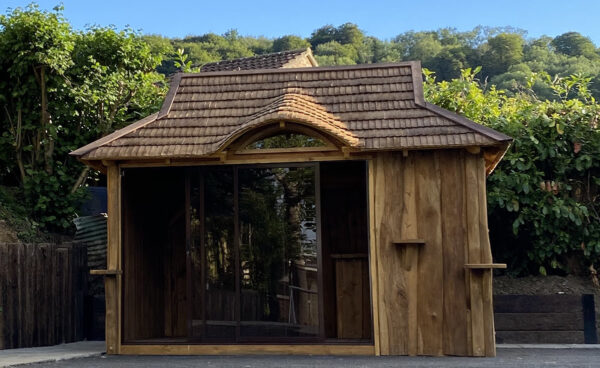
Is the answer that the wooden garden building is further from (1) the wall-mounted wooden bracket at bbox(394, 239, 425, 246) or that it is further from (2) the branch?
(2) the branch

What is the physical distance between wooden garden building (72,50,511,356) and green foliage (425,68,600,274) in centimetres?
190

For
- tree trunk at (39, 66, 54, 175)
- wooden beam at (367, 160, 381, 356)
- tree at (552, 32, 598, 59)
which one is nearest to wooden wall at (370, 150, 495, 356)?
wooden beam at (367, 160, 381, 356)

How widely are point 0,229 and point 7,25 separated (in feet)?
12.4

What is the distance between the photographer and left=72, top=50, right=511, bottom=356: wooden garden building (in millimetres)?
9805

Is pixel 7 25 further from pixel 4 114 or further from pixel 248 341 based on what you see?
pixel 248 341

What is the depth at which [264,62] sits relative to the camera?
23.5m

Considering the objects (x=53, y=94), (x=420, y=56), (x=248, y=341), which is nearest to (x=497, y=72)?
(x=420, y=56)

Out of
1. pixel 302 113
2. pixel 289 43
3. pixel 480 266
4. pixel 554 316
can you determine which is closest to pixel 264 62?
pixel 302 113

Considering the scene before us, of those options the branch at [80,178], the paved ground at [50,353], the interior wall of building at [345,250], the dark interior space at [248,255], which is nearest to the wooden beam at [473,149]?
the interior wall of building at [345,250]

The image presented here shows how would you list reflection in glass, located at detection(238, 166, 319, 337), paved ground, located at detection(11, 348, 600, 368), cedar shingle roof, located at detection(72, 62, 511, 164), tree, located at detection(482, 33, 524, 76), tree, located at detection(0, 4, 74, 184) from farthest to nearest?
tree, located at detection(482, 33, 524, 76), tree, located at detection(0, 4, 74, 184), reflection in glass, located at detection(238, 166, 319, 337), cedar shingle roof, located at detection(72, 62, 511, 164), paved ground, located at detection(11, 348, 600, 368)

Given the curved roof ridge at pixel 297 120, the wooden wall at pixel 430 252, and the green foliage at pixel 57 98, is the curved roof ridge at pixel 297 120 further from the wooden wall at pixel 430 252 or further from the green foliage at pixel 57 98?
the green foliage at pixel 57 98

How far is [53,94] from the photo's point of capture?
1419 cm

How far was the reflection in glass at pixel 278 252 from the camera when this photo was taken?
10000 millimetres

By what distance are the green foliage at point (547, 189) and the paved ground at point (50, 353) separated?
636cm
